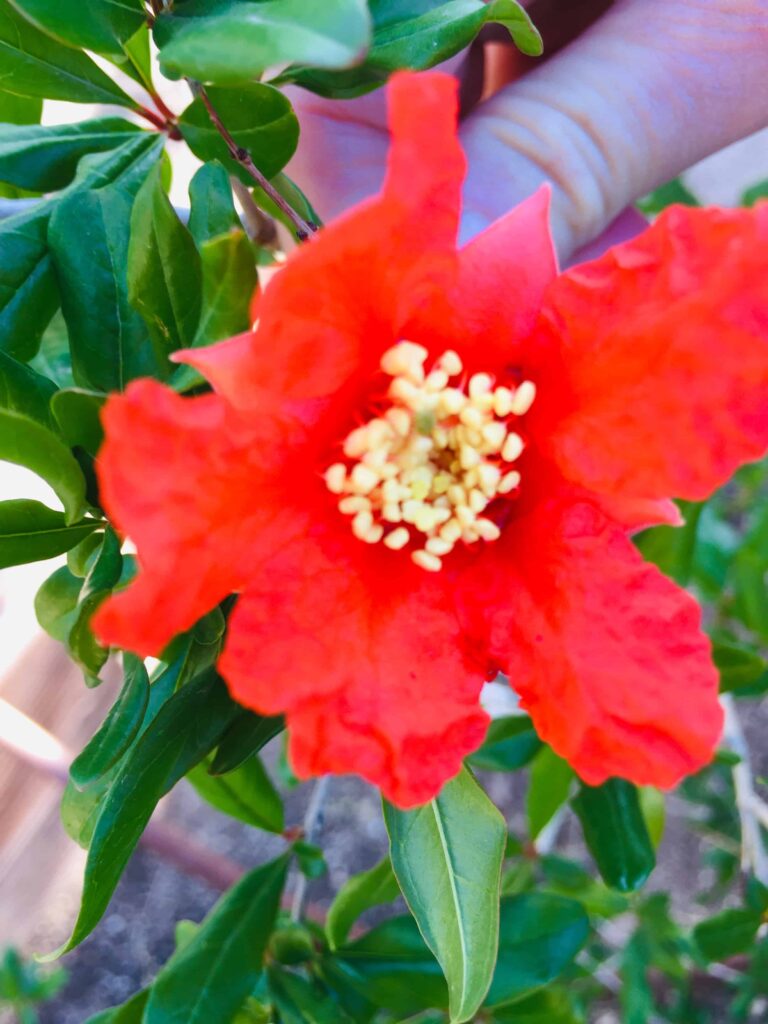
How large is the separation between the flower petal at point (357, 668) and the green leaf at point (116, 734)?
12 cm

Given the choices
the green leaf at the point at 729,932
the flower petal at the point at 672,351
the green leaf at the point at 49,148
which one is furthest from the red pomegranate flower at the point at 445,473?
the green leaf at the point at 729,932

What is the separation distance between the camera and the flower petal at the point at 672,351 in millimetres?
568

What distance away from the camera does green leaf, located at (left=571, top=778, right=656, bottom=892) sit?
1.16 meters

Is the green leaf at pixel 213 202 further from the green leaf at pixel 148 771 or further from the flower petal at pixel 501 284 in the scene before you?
the green leaf at pixel 148 771

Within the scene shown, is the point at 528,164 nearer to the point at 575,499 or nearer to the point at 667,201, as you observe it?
the point at 575,499

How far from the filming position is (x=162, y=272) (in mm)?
675

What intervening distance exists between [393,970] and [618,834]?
1.03 feet

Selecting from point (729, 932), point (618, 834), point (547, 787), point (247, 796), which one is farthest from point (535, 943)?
point (729, 932)

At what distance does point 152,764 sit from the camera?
69cm

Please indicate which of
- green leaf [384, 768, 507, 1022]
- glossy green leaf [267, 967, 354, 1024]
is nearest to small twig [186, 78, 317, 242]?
green leaf [384, 768, 507, 1022]

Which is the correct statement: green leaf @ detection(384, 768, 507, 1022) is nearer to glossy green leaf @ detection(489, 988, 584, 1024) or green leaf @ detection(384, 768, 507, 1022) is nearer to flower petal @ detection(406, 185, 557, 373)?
flower petal @ detection(406, 185, 557, 373)

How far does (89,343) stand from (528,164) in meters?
0.58

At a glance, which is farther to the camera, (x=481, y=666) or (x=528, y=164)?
(x=528, y=164)

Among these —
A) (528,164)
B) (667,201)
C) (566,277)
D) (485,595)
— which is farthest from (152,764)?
(667,201)
